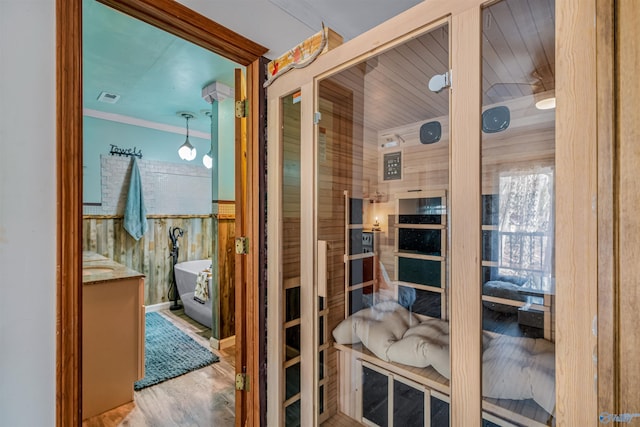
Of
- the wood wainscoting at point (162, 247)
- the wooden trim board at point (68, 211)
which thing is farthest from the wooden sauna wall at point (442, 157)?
the wood wainscoting at point (162, 247)

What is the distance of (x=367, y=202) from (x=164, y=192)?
12.6 feet

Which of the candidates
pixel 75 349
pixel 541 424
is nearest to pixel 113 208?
pixel 75 349

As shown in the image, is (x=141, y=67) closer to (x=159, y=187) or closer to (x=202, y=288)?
(x=159, y=187)

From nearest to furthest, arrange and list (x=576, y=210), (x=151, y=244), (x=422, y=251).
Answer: (x=576, y=210) < (x=422, y=251) < (x=151, y=244)

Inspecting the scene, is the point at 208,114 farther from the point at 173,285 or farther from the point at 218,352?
the point at 218,352

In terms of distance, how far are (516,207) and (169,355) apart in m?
3.16

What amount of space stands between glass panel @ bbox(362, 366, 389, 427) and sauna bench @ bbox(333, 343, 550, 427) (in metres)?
0.03

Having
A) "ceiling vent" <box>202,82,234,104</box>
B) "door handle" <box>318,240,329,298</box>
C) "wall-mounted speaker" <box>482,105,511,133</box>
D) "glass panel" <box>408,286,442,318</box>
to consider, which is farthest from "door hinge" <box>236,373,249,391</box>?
"ceiling vent" <box>202,82,234,104</box>

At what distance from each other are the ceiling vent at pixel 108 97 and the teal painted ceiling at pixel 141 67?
44 mm

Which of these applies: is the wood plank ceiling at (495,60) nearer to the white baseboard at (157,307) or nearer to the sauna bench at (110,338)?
the sauna bench at (110,338)

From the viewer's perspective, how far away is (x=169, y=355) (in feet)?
9.46

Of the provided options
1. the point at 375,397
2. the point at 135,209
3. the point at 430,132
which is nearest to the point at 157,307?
the point at 135,209

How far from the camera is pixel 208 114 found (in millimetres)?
4062

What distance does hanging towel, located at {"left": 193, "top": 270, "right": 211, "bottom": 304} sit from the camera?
3.52 meters
